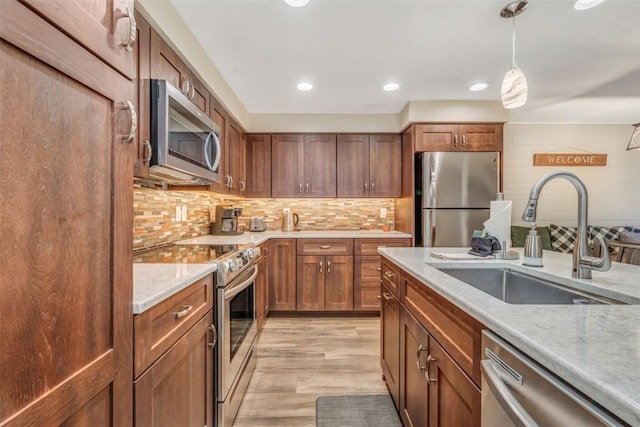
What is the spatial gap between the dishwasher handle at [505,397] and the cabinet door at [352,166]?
10.1 feet

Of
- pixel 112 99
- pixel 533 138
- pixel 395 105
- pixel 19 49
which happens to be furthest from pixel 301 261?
pixel 533 138

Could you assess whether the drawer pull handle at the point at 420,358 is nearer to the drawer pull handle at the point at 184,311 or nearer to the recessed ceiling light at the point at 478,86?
the drawer pull handle at the point at 184,311

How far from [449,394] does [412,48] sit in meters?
2.23

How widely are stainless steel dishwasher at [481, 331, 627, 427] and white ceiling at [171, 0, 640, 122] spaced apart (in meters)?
1.88

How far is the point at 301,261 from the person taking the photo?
3475 mm

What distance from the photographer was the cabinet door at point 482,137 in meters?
3.40

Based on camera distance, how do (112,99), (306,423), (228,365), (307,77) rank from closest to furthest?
(112,99) < (228,365) < (306,423) < (307,77)

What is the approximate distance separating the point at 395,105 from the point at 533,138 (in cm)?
226

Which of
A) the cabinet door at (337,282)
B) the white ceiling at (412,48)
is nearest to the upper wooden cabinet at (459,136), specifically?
the white ceiling at (412,48)

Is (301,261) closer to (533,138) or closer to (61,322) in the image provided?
(61,322)

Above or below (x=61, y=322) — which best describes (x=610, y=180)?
above

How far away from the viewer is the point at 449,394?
1.04 metres

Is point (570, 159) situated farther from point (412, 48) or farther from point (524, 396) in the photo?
Answer: point (524, 396)

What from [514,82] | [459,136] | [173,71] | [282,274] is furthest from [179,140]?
[459,136]
